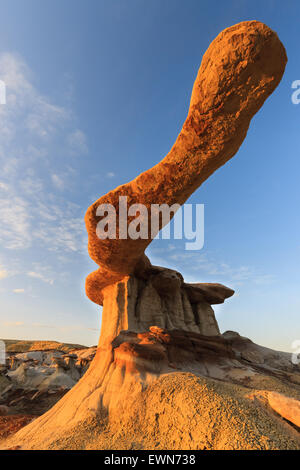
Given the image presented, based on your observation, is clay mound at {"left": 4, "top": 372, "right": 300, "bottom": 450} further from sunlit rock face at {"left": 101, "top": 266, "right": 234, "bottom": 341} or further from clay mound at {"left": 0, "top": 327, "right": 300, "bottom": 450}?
sunlit rock face at {"left": 101, "top": 266, "right": 234, "bottom": 341}

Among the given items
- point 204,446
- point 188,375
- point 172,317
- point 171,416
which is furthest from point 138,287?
point 204,446

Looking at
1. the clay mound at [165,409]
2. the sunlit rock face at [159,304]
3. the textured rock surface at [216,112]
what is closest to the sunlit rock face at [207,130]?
the textured rock surface at [216,112]

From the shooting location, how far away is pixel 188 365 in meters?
4.73

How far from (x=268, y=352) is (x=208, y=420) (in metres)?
9.28

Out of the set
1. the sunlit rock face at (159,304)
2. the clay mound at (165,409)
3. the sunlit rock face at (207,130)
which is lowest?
the clay mound at (165,409)

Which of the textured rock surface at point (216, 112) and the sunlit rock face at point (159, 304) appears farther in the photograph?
the sunlit rock face at point (159, 304)

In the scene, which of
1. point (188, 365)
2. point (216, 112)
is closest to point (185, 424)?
point (188, 365)

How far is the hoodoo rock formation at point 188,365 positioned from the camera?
280 centimetres

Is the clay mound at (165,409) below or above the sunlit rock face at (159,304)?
below

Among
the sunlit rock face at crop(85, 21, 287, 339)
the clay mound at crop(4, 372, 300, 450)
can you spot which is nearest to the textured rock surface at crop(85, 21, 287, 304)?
the sunlit rock face at crop(85, 21, 287, 339)

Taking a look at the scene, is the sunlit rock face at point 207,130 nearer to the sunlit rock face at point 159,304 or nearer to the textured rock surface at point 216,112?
the textured rock surface at point 216,112

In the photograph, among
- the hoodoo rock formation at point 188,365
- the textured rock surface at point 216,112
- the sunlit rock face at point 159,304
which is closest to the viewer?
the hoodoo rock formation at point 188,365
